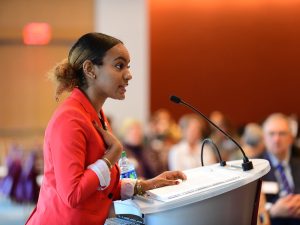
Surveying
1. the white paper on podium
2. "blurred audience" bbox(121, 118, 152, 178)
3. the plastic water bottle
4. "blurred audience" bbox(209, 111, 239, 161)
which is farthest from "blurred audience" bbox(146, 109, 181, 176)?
the white paper on podium

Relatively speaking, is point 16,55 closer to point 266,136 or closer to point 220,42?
point 220,42

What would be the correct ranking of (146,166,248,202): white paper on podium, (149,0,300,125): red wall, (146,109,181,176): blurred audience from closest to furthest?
(146,166,248,202): white paper on podium → (146,109,181,176): blurred audience → (149,0,300,125): red wall

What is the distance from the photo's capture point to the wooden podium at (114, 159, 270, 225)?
4.71 feet

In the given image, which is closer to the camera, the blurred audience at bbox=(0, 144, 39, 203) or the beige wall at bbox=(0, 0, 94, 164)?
the blurred audience at bbox=(0, 144, 39, 203)

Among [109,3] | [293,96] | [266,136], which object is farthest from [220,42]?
[266,136]

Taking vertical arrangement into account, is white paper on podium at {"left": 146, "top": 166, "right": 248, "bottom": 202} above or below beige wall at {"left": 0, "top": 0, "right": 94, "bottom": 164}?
above

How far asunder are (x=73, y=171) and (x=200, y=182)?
0.42 meters

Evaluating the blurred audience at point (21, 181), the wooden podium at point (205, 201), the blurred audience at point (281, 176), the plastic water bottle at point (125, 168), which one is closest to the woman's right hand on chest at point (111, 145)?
the wooden podium at point (205, 201)

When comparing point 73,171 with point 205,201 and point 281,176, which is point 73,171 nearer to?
point 205,201

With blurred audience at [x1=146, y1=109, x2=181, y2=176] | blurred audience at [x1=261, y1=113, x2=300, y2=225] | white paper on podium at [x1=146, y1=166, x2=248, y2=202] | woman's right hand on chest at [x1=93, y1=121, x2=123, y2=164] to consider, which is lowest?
blurred audience at [x1=146, y1=109, x2=181, y2=176]

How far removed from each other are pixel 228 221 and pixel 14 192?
2.57 metres

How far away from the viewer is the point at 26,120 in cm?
726

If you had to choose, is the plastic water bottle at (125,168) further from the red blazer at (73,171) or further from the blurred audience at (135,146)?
the blurred audience at (135,146)

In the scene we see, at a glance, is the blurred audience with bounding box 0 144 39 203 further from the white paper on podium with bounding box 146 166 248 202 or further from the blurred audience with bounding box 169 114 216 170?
the white paper on podium with bounding box 146 166 248 202
